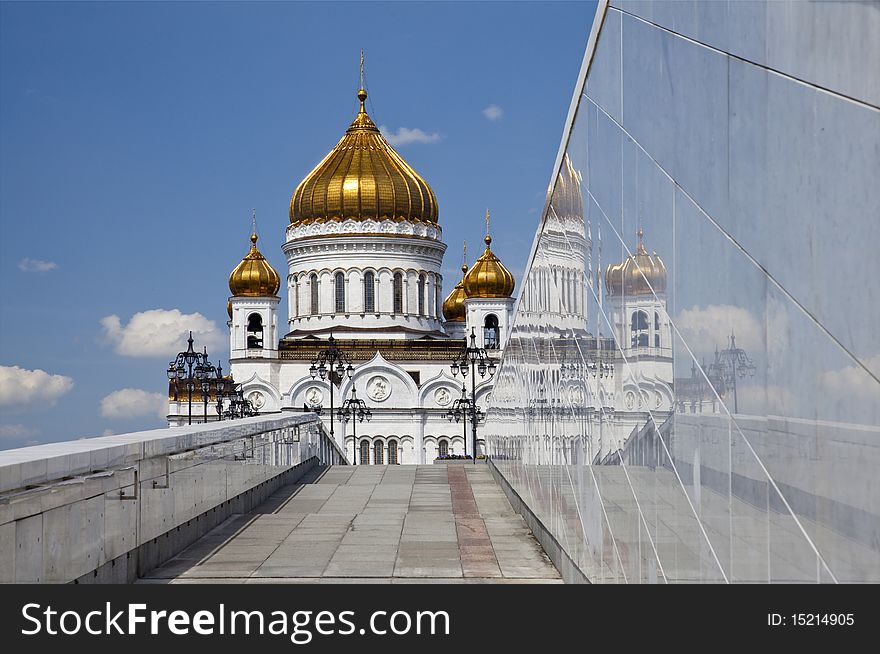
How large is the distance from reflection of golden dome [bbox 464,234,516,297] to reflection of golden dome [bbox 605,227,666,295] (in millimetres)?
74873

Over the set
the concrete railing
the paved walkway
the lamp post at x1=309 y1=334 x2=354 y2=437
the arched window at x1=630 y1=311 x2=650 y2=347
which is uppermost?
the lamp post at x1=309 y1=334 x2=354 y2=437

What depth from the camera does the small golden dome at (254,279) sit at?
267 feet

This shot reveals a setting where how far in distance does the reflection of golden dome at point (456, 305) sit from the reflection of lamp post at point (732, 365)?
8444 cm

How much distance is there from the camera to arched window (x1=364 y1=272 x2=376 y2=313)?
79.4m

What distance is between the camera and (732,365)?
3.44 meters

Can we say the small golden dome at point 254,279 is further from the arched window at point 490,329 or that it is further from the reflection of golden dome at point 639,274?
the reflection of golden dome at point 639,274

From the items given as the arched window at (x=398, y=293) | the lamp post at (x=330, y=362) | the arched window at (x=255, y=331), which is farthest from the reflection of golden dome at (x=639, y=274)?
the arched window at (x=255, y=331)

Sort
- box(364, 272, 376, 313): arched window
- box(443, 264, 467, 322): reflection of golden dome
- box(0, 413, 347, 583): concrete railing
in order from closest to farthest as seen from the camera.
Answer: box(0, 413, 347, 583): concrete railing → box(364, 272, 376, 313): arched window → box(443, 264, 467, 322): reflection of golden dome

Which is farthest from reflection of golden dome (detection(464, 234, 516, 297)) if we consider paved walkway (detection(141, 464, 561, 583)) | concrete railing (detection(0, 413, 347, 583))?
concrete railing (detection(0, 413, 347, 583))

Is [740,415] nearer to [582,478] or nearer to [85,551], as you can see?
[582,478]

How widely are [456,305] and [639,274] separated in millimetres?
83710

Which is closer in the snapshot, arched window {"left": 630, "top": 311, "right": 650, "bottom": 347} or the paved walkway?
arched window {"left": 630, "top": 311, "right": 650, "bottom": 347}

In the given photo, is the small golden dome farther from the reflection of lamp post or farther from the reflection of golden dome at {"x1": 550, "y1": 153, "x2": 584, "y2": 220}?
the reflection of lamp post

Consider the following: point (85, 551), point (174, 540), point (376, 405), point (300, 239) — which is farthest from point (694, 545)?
point (300, 239)
